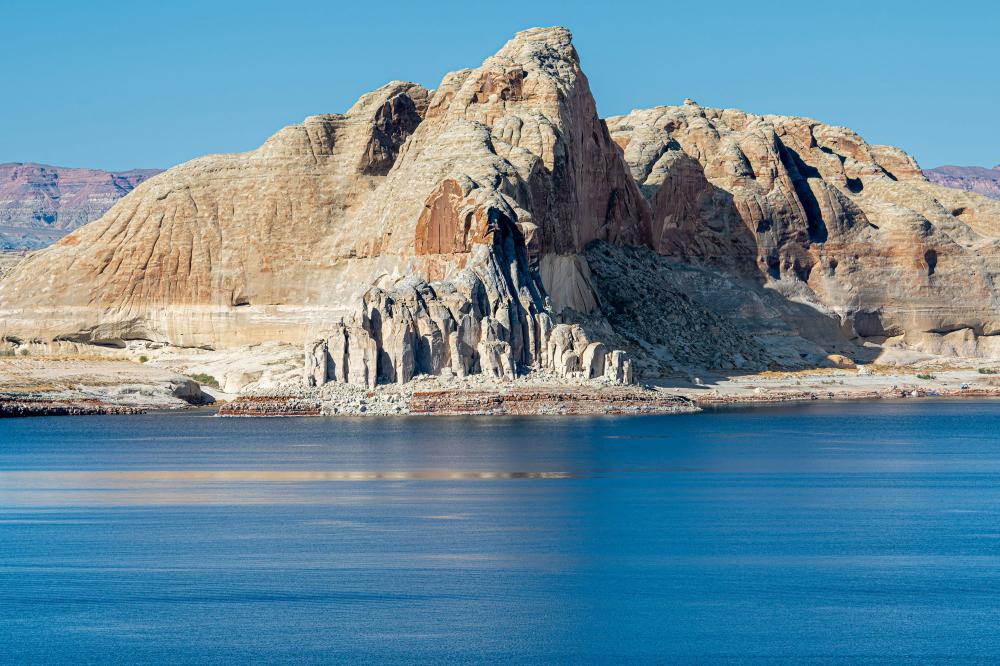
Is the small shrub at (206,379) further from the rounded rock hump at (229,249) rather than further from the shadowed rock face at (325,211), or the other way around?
the rounded rock hump at (229,249)

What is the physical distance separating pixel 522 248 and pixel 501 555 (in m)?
63.1

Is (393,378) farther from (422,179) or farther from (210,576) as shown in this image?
(210,576)

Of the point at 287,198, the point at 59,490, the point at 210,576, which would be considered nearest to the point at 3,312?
the point at 287,198

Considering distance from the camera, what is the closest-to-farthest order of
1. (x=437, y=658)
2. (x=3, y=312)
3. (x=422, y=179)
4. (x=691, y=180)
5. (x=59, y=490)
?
(x=437, y=658) < (x=59, y=490) < (x=422, y=179) < (x=3, y=312) < (x=691, y=180)

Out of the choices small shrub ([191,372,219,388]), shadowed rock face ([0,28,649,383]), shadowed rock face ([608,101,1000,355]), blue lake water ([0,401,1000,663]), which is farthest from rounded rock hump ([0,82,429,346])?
blue lake water ([0,401,1000,663])

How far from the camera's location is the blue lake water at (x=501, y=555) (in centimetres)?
3081

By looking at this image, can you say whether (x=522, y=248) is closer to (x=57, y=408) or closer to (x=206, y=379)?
(x=206, y=379)

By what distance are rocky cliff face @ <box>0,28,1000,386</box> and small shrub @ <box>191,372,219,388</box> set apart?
836 cm

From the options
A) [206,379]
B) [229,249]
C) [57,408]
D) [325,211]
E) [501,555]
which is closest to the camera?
[501,555]

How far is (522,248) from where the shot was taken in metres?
102

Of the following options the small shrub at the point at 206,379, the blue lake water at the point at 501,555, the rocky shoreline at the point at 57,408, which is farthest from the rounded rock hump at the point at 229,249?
the blue lake water at the point at 501,555

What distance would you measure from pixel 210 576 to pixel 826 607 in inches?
534

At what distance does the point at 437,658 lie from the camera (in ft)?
96.5

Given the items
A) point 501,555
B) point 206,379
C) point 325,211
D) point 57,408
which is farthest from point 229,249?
point 501,555
